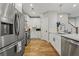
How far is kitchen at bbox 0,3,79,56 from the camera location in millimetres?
1559

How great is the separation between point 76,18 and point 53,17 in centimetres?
266

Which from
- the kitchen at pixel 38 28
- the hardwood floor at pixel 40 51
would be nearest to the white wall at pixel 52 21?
the kitchen at pixel 38 28

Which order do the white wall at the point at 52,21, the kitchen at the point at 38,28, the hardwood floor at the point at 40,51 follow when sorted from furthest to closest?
the white wall at the point at 52,21 < the hardwood floor at the point at 40,51 < the kitchen at the point at 38,28

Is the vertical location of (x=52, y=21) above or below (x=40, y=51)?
above

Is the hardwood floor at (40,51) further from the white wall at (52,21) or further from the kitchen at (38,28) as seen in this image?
the white wall at (52,21)

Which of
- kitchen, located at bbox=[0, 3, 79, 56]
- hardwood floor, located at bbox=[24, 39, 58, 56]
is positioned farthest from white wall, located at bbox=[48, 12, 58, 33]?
hardwood floor, located at bbox=[24, 39, 58, 56]

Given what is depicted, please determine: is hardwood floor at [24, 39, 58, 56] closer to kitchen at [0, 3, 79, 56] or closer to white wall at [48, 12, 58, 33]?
kitchen at [0, 3, 79, 56]

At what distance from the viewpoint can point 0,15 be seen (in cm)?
129

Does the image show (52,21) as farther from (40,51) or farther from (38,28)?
(40,51)

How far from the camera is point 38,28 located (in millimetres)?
9492

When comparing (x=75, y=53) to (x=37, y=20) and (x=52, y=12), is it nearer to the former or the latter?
(x=52, y=12)

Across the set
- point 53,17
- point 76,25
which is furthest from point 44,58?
point 53,17

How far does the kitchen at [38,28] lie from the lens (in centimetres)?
156

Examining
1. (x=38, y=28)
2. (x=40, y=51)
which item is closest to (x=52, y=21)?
(x=38, y=28)
